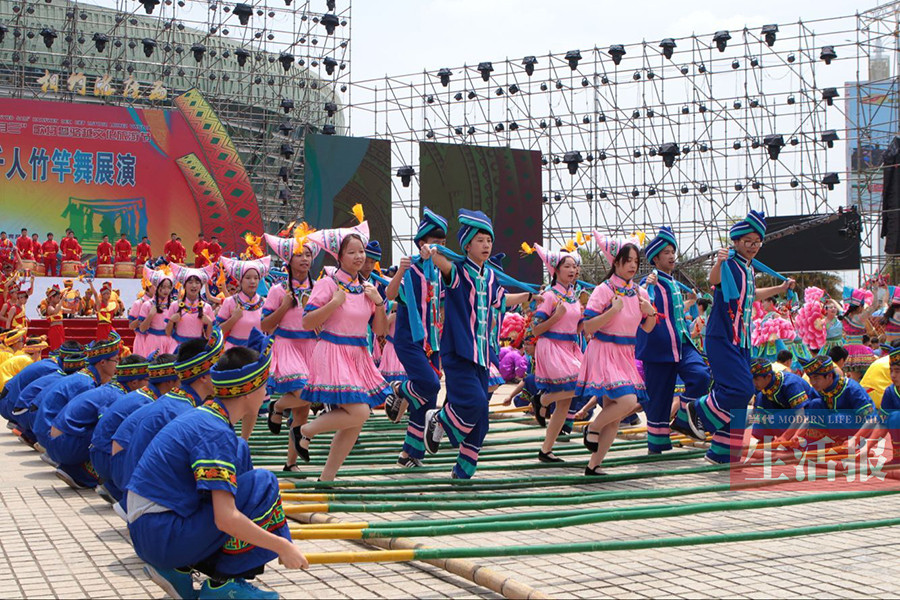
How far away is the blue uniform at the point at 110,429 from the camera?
568 cm

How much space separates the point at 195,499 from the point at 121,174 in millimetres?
24562

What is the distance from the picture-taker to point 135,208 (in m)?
26.6

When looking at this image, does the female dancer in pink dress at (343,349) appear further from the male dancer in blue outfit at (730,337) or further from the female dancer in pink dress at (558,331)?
the male dancer in blue outfit at (730,337)

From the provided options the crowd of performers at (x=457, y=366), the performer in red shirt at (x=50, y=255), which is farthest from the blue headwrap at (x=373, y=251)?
the performer in red shirt at (x=50, y=255)

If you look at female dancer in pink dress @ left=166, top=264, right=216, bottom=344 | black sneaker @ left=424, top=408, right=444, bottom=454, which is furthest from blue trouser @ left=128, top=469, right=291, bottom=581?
female dancer in pink dress @ left=166, top=264, right=216, bottom=344

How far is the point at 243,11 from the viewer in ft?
107

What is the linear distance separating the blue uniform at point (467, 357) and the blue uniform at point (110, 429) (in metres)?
1.96

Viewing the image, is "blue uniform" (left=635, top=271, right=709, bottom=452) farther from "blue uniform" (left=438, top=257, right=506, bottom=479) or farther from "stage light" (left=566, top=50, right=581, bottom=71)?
"stage light" (left=566, top=50, right=581, bottom=71)

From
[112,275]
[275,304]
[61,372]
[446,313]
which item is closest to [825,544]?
[446,313]

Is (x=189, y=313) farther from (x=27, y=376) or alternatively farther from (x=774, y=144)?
(x=774, y=144)

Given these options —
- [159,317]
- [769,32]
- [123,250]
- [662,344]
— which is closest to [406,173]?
[123,250]

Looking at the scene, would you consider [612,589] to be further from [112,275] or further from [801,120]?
[801,120]

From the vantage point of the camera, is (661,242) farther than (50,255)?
No

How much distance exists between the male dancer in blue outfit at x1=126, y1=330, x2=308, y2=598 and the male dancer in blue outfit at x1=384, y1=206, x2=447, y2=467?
3.19 m
